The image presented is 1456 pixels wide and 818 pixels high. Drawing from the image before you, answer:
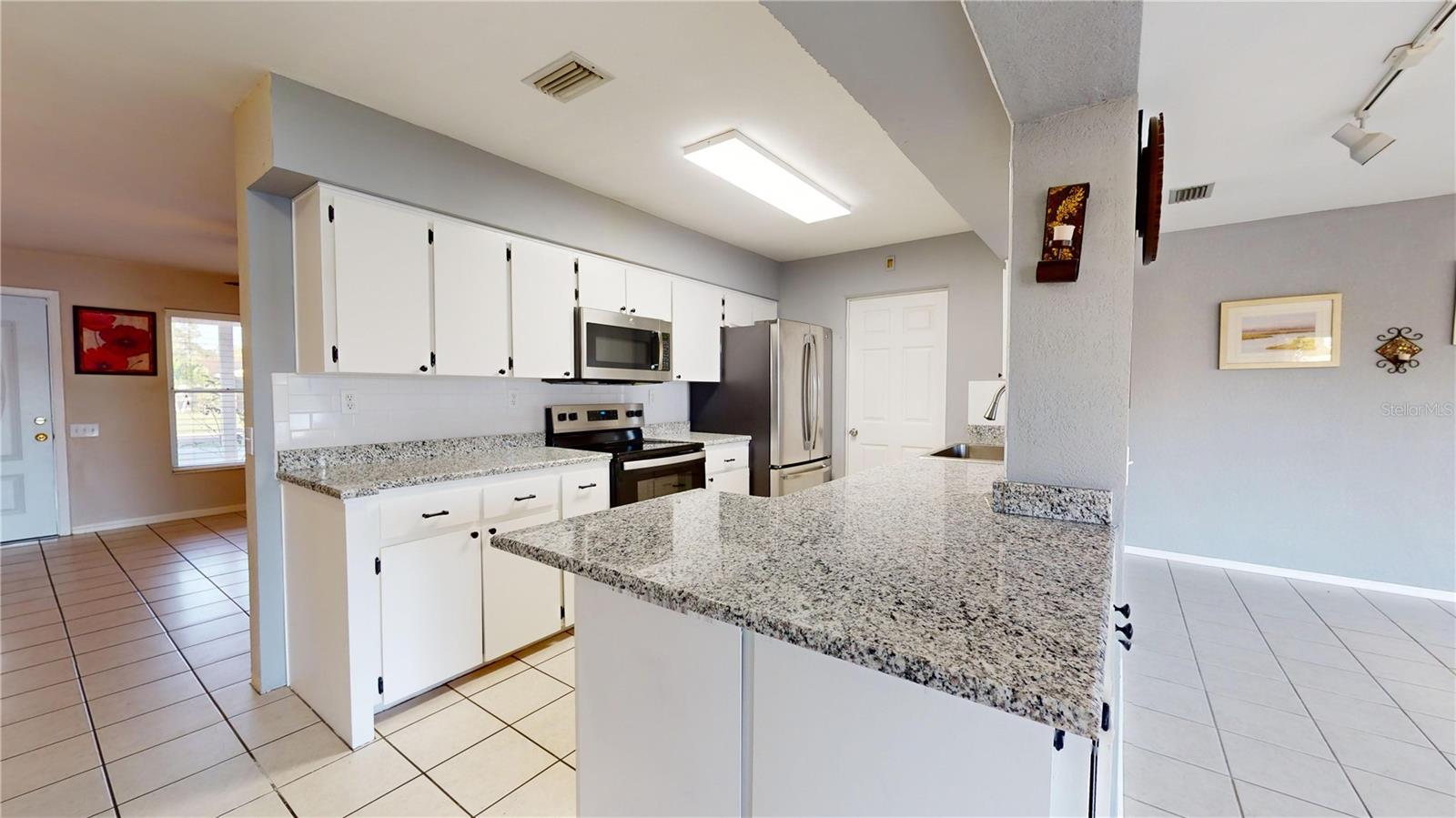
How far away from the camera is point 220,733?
1982 millimetres

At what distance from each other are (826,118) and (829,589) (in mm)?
2185

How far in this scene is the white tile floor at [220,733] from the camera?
1.67 meters

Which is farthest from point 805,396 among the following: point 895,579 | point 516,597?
point 895,579

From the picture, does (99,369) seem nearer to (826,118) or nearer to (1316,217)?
(826,118)

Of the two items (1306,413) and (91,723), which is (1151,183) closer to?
(1306,413)

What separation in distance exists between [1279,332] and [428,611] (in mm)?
5171

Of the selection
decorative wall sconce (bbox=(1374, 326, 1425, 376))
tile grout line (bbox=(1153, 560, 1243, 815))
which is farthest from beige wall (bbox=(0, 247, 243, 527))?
decorative wall sconce (bbox=(1374, 326, 1425, 376))

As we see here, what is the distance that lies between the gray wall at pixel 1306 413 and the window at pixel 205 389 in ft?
25.4

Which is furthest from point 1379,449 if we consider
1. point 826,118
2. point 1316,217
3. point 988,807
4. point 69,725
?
point 69,725

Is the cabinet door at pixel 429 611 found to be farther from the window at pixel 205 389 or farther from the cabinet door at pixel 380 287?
the window at pixel 205 389

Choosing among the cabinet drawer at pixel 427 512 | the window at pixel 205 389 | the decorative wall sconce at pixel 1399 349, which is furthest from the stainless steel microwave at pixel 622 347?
the decorative wall sconce at pixel 1399 349

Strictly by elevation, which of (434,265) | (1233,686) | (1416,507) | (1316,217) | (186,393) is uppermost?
(1316,217)

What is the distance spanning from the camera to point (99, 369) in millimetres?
4598

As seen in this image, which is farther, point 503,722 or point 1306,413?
point 1306,413
